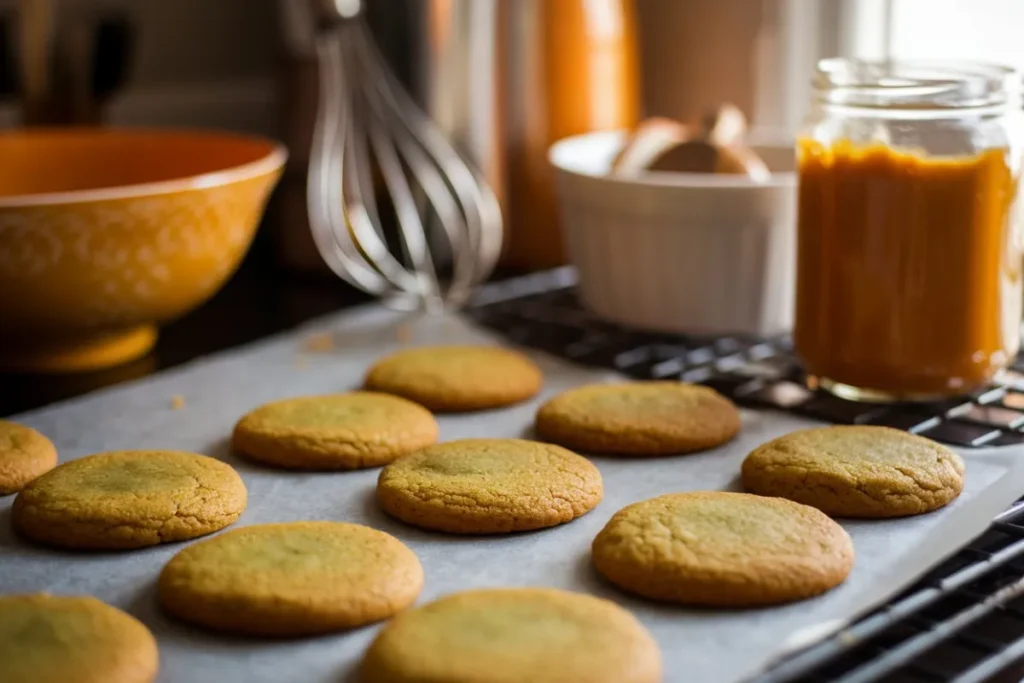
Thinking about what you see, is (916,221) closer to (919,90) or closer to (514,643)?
(919,90)

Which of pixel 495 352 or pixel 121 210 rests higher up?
pixel 121 210

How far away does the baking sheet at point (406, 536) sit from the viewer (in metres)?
0.53

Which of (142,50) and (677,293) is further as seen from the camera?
(142,50)

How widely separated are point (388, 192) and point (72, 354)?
1.28 feet

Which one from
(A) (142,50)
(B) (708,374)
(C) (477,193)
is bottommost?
(B) (708,374)

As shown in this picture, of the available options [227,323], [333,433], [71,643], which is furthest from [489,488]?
[227,323]

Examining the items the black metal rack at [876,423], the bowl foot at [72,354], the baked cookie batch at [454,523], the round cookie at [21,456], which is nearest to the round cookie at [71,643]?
the baked cookie batch at [454,523]

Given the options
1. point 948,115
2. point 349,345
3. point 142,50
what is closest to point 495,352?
point 349,345

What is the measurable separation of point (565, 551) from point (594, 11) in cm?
69

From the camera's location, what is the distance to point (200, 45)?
140 cm

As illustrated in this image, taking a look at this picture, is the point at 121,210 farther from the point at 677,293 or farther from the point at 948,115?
the point at 948,115

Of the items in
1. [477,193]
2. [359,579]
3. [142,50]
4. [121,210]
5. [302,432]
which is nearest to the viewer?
[359,579]

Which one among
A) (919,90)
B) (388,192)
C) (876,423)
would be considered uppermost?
(919,90)

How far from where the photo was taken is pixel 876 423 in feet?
2.60
